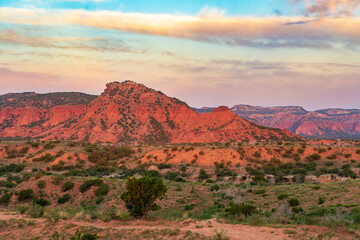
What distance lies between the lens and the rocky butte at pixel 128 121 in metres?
118

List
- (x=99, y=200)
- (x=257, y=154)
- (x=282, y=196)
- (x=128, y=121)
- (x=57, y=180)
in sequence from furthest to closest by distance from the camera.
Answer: (x=128, y=121), (x=257, y=154), (x=57, y=180), (x=99, y=200), (x=282, y=196)

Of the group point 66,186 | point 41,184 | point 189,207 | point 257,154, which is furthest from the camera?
point 257,154

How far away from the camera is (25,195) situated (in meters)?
26.5

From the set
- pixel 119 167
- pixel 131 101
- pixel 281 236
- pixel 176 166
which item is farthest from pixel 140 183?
pixel 131 101

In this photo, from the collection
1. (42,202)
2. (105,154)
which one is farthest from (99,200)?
(105,154)

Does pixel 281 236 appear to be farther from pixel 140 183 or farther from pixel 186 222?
pixel 140 183

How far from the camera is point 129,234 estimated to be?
1357cm

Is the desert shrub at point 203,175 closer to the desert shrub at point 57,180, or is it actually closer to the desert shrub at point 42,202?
the desert shrub at point 57,180

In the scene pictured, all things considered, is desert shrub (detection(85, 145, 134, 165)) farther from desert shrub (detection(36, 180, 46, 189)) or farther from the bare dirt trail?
the bare dirt trail

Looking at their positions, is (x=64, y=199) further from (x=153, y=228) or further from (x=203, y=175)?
(x=203, y=175)

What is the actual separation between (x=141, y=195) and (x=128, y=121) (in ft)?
377

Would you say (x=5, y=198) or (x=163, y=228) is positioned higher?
(x=163, y=228)

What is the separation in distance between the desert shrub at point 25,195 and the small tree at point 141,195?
14662 millimetres

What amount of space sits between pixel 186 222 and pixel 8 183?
29.6m
